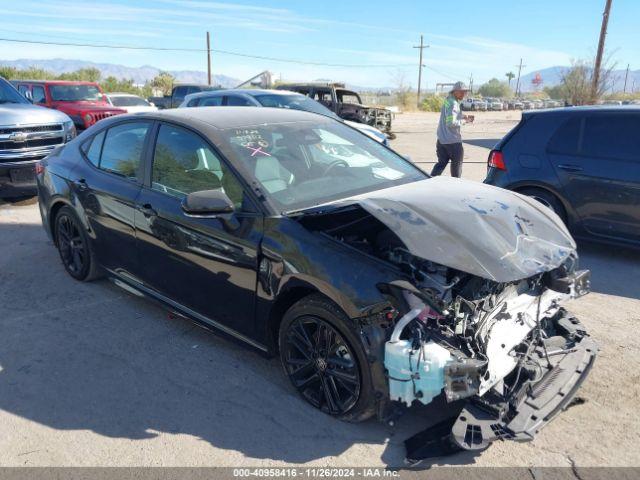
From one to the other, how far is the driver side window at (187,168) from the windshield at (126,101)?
55.4 feet

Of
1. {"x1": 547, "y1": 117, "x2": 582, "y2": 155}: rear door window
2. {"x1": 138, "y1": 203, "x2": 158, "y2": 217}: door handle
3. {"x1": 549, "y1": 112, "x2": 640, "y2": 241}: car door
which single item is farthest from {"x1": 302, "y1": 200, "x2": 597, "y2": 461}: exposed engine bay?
{"x1": 547, "y1": 117, "x2": 582, "y2": 155}: rear door window

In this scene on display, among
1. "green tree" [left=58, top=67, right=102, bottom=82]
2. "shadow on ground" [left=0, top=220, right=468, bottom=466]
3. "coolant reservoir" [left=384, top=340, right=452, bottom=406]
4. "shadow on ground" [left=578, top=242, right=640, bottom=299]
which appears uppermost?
"green tree" [left=58, top=67, right=102, bottom=82]

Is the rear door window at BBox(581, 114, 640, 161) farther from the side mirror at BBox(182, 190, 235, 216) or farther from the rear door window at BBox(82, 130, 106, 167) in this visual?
the rear door window at BBox(82, 130, 106, 167)

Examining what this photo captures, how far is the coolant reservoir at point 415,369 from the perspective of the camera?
2488mm

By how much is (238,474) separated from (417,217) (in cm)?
166

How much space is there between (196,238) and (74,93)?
1418 centimetres

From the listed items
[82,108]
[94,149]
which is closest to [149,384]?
[94,149]

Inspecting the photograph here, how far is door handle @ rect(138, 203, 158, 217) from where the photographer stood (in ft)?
12.6

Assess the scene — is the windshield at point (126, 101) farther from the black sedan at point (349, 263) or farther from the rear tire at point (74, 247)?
the black sedan at point (349, 263)

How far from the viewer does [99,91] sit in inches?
637

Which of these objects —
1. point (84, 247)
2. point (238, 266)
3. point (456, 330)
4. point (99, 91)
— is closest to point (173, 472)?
point (238, 266)

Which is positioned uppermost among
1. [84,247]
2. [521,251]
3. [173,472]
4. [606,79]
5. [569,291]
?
[606,79]

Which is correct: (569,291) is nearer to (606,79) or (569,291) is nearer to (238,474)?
(238,474)

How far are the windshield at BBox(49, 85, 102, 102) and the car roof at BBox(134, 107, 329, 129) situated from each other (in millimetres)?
12641
